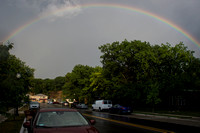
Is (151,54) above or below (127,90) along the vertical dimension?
above

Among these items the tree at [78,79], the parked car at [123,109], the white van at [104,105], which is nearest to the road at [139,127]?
the parked car at [123,109]

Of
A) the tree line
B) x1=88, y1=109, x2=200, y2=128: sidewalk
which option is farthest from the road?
the tree line

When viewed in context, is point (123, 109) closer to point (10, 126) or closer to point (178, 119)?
point (178, 119)

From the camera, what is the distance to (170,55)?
39.2 m

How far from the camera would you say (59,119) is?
5.76 metres

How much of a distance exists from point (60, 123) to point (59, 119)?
0.82 ft

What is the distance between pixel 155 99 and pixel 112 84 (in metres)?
16.3

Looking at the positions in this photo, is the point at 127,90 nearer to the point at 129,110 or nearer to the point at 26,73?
the point at 129,110

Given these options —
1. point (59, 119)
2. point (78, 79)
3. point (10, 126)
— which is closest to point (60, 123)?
point (59, 119)

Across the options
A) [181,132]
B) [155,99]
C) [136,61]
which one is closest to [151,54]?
[136,61]

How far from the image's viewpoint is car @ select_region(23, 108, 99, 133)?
505 cm

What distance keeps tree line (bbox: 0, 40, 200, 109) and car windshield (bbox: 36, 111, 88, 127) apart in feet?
82.4

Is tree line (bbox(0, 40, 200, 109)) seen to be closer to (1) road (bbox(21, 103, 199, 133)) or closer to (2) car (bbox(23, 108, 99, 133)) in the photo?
Result: (1) road (bbox(21, 103, 199, 133))

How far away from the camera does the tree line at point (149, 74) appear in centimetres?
3334
